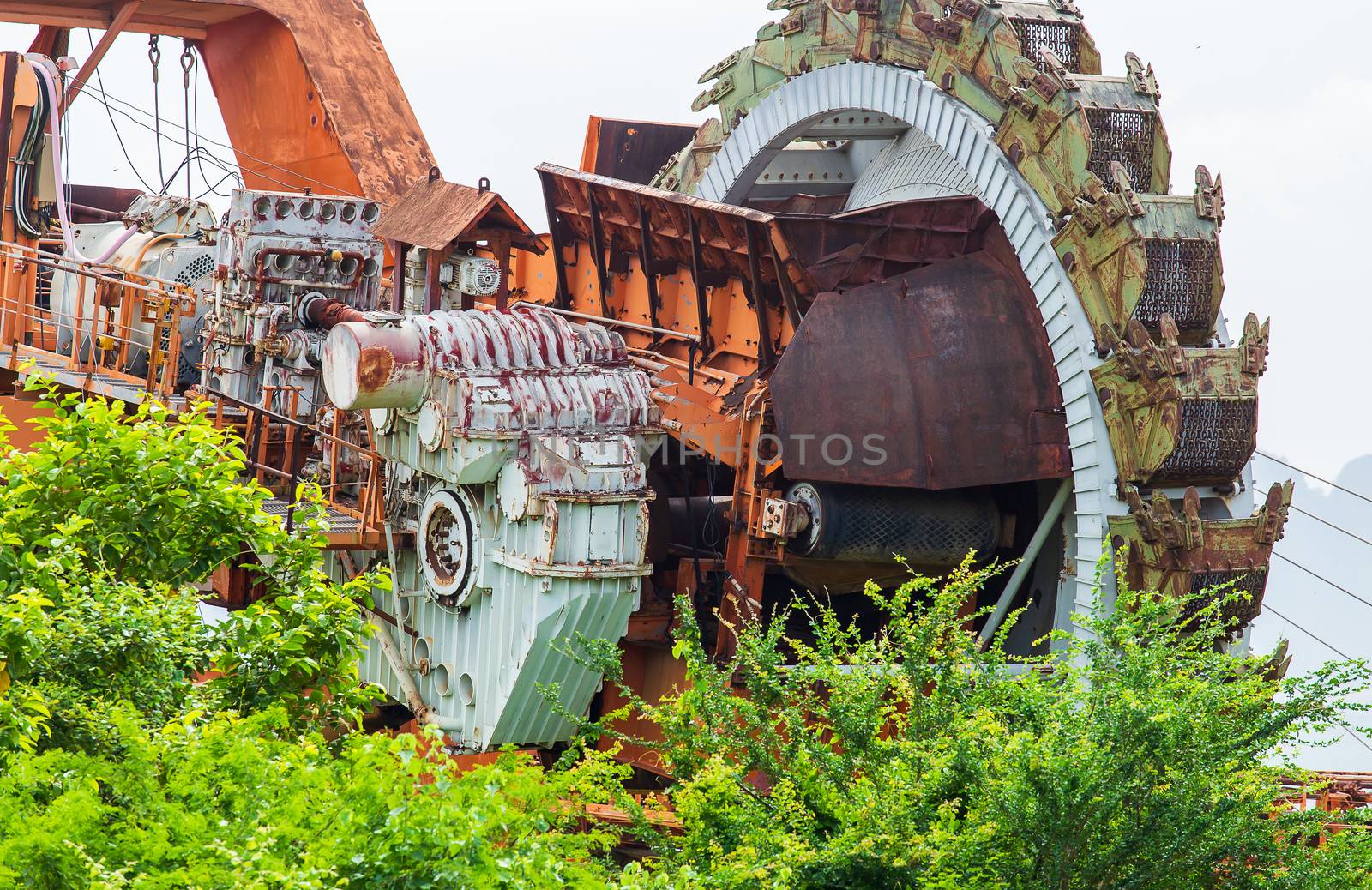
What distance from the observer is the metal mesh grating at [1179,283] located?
13.7 m

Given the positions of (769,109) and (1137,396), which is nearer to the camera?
(1137,396)

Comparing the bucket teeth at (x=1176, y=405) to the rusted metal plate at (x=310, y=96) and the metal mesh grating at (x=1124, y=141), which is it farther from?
the rusted metal plate at (x=310, y=96)

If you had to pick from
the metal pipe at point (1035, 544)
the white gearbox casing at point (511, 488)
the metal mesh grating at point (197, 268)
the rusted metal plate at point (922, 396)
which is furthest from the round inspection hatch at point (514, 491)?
the metal mesh grating at point (197, 268)

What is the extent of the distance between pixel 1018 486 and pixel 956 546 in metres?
1.15

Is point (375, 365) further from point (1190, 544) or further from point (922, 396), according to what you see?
point (1190, 544)

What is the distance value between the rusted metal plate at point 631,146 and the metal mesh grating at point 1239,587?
1097cm

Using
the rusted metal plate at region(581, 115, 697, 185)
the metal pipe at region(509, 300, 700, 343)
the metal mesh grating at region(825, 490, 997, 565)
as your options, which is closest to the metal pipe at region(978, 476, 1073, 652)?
the metal mesh grating at region(825, 490, 997, 565)

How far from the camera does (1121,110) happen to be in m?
14.3

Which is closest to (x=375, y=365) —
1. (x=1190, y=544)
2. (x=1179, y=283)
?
(x=1179, y=283)

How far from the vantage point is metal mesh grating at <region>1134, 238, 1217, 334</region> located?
13.7 meters

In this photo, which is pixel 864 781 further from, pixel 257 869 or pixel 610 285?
pixel 610 285

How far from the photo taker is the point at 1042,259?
46.5 ft

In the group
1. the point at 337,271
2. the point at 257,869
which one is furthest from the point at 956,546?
the point at 257,869

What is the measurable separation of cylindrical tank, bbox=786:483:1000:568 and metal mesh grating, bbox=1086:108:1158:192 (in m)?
3.14
